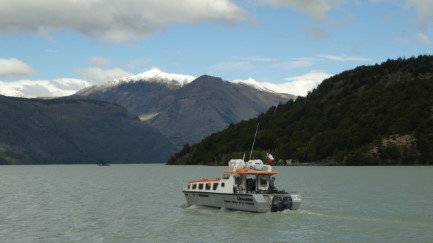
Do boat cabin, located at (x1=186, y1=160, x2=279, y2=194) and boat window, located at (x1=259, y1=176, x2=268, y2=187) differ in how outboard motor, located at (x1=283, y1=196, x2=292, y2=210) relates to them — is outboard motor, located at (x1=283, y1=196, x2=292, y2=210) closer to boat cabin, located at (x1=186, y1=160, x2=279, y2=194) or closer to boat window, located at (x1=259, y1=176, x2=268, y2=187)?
boat cabin, located at (x1=186, y1=160, x2=279, y2=194)

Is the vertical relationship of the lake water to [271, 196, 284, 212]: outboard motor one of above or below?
below

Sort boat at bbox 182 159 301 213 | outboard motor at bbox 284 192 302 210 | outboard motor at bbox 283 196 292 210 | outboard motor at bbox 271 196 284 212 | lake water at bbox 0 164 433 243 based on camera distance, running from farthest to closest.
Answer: outboard motor at bbox 284 192 302 210 → outboard motor at bbox 283 196 292 210 → boat at bbox 182 159 301 213 → outboard motor at bbox 271 196 284 212 → lake water at bbox 0 164 433 243

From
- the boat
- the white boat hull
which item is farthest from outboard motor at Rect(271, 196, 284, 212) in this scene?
the white boat hull

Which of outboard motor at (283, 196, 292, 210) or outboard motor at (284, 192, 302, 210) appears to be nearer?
outboard motor at (283, 196, 292, 210)

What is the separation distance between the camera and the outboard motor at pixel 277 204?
66.2 m

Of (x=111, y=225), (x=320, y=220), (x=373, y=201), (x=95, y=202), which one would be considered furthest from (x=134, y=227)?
(x=373, y=201)

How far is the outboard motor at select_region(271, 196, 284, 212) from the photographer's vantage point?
2608 inches

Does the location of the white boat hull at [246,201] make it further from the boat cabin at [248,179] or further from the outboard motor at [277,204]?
the boat cabin at [248,179]

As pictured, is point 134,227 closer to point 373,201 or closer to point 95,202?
point 95,202

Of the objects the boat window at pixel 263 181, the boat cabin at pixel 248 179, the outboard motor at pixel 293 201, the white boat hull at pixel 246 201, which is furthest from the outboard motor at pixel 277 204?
the boat window at pixel 263 181

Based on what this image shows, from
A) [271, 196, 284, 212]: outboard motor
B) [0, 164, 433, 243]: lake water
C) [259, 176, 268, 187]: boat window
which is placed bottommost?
[0, 164, 433, 243]: lake water

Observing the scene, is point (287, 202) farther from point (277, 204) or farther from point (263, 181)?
point (263, 181)

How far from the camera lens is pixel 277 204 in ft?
217

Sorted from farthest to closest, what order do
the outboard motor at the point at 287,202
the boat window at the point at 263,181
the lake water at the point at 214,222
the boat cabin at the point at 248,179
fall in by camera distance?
the boat window at the point at 263,181 < the boat cabin at the point at 248,179 < the outboard motor at the point at 287,202 < the lake water at the point at 214,222
